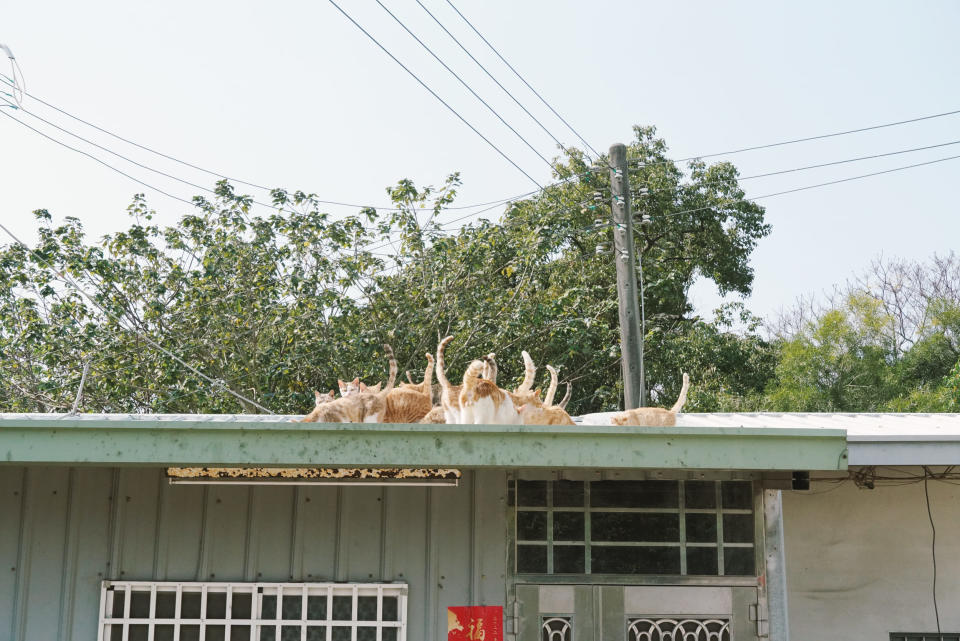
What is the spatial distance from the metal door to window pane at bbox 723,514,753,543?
27 centimetres

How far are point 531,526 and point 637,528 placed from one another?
0.61m

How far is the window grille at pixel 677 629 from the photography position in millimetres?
5438

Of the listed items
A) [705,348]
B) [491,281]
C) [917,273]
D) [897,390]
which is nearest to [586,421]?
[491,281]

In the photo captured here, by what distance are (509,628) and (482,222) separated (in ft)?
35.3

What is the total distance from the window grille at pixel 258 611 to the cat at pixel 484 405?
1.17 meters

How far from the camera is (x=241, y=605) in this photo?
544cm

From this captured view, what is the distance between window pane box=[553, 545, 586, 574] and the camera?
18.2 feet

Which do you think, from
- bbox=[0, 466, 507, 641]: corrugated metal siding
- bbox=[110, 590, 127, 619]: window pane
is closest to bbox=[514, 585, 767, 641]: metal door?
bbox=[0, 466, 507, 641]: corrugated metal siding

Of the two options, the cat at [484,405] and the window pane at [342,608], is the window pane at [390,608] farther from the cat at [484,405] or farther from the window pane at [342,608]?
the cat at [484,405]

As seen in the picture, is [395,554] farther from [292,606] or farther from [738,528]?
[738,528]

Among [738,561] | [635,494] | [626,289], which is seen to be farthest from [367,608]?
[626,289]

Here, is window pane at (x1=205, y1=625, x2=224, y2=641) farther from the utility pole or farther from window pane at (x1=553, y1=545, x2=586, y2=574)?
the utility pole

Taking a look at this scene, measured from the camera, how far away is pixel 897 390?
22812 millimetres

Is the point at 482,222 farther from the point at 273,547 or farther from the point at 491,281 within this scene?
the point at 273,547
